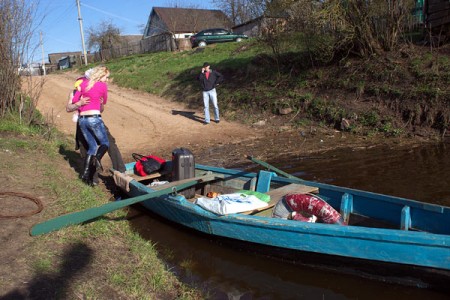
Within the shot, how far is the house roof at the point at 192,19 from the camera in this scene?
46.8 metres

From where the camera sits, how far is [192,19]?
4728 cm

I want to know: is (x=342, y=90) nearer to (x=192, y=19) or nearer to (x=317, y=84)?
(x=317, y=84)

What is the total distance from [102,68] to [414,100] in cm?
837

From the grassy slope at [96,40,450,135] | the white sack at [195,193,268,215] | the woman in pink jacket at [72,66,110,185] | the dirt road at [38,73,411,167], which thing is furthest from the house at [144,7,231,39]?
the white sack at [195,193,268,215]

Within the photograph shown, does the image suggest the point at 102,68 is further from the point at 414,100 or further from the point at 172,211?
the point at 414,100

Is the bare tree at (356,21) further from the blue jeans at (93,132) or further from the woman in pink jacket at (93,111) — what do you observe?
the blue jeans at (93,132)

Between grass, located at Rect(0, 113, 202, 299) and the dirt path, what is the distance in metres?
4.26

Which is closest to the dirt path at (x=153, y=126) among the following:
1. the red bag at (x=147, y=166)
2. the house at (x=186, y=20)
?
the red bag at (x=147, y=166)

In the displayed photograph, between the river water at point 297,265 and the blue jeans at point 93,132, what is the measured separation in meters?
1.28

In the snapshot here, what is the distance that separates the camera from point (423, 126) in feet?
35.6

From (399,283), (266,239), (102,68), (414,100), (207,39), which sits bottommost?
(399,283)

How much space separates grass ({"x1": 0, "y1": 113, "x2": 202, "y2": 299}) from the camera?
12.5 ft

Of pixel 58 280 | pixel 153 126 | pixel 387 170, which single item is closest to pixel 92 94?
pixel 58 280

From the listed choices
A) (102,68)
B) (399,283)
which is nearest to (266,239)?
(399,283)
